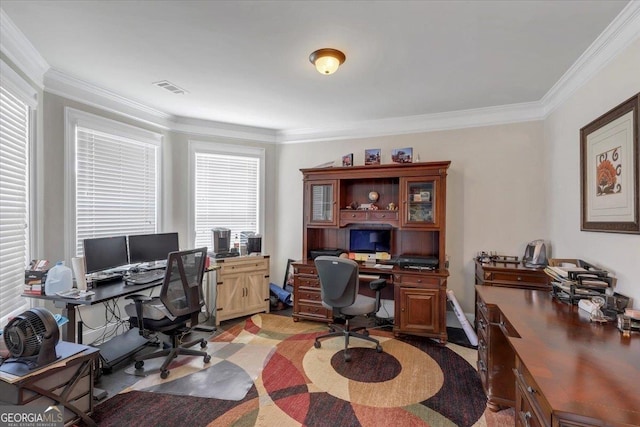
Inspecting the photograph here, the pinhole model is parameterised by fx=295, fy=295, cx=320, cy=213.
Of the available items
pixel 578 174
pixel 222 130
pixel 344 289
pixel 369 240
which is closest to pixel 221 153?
pixel 222 130

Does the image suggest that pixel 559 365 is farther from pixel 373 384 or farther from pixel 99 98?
pixel 99 98

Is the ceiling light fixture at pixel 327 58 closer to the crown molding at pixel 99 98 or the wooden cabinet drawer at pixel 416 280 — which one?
the wooden cabinet drawer at pixel 416 280

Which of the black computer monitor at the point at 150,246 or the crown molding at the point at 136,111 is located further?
the black computer monitor at the point at 150,246

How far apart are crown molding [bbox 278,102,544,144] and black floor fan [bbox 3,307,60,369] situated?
352 cm

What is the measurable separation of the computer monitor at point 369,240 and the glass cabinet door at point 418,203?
1.39 feet

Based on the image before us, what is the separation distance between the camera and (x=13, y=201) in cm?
229

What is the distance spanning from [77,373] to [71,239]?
1.55 m

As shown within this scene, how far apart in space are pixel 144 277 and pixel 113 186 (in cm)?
118

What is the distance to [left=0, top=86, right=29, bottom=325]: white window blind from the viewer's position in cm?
217

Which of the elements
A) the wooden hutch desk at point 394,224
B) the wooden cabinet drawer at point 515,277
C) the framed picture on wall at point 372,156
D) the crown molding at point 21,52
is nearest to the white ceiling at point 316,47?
the crown molding at point 21,52

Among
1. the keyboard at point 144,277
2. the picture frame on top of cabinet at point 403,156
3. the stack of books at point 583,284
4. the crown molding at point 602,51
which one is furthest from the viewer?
the picture frame on top of cabinet at point 403,156

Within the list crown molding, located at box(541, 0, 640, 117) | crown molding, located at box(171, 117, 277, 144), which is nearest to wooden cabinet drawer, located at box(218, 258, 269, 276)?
crown molding, located at box(171, 117, 277, 144)

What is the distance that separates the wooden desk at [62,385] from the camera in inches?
64.9

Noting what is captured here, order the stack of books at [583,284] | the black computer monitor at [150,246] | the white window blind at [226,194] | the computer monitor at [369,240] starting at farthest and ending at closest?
1. the white window blind at [226,194]
2. the computer monitor at [369,240]
3. the black computer monitor at [150,246]
4. the stack of books at [583,284]
